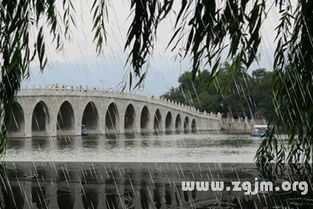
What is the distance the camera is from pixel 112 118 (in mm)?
49062

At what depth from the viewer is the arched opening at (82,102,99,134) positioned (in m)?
44.0

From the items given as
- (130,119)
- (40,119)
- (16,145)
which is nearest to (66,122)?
(40,119)

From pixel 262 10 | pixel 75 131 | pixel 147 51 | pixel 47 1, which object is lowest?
pixel 75 131

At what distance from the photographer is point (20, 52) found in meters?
2.35

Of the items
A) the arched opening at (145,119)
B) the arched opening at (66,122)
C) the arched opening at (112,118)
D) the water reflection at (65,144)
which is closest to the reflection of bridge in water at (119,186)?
the water reflection at (65,144)

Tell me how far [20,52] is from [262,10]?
1.19 meters

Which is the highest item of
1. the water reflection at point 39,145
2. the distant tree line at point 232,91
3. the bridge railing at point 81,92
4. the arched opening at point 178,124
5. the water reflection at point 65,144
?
the bridge railing at point 81,92

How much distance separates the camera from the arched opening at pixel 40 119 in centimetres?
3704

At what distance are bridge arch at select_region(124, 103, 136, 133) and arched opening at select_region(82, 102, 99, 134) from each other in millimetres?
5364

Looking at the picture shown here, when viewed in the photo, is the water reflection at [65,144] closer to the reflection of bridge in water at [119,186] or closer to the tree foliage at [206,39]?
the reflection of bridge in water at [119,186]

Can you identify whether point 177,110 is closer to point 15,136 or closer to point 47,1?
point 15,136

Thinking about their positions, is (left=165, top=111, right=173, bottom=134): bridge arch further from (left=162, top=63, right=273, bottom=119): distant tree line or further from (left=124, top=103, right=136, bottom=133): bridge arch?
(left=124, top=103, right=136, bottom=133): bridge arch

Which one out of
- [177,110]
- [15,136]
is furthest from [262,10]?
[177,110]

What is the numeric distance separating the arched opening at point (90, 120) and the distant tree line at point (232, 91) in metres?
8.61
